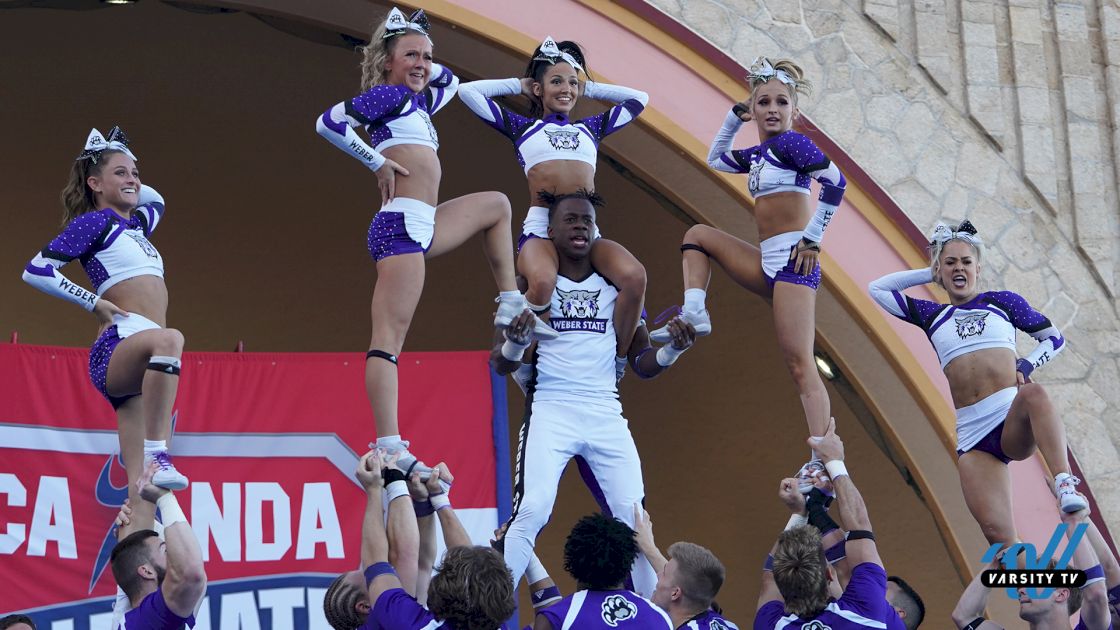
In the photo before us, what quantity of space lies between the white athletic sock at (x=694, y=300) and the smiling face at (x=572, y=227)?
0.58 meters

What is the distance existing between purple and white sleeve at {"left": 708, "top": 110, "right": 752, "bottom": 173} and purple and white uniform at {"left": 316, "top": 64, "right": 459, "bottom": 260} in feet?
5.71

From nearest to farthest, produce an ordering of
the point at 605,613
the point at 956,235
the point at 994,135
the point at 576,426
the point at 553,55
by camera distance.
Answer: the point at 605,613 < the point at 576,426 < the point at 553,55 < the point at 956,235 < the point at 994,135

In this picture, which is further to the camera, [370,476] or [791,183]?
[791,183]

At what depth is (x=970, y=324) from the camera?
7758 millimetres

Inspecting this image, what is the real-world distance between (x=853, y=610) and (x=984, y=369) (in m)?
2.55

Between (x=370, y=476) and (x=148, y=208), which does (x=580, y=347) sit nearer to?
(x=370, y=476)

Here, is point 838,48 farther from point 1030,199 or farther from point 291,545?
point 291,545

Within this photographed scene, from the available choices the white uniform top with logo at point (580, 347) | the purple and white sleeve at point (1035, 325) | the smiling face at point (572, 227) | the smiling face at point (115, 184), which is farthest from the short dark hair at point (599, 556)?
the smiling face at point (115, 184)

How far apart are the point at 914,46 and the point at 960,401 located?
9.41 feet

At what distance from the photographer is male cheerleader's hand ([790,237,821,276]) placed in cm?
750

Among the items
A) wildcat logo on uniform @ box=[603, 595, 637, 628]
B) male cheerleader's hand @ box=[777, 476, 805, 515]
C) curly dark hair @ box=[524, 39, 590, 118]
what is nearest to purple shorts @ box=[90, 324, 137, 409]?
curly dark hair @ box=[524, 39, 590, 118]

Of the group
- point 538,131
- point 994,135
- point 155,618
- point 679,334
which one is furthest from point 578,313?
point 994,135

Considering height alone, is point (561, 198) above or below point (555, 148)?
below

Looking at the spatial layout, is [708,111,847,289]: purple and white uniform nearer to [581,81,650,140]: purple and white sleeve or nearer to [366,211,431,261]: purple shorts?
[581,81,650,140]: purple and white sleeve
